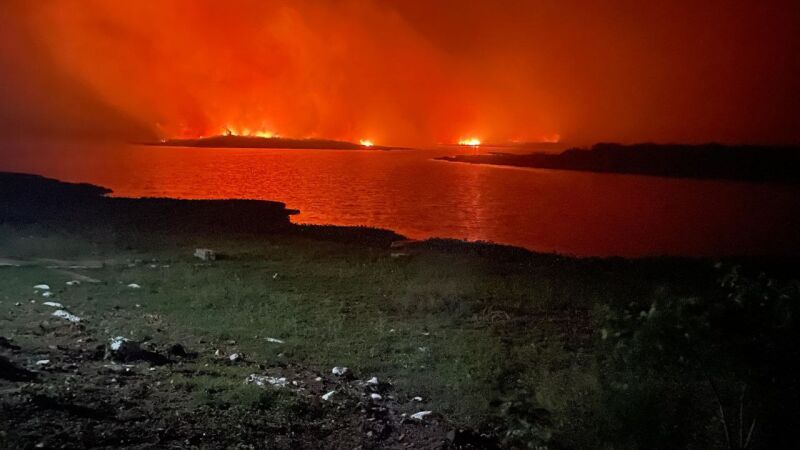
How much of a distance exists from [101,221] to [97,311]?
20.4 m

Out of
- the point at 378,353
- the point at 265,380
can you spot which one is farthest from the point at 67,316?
the point at 378,353

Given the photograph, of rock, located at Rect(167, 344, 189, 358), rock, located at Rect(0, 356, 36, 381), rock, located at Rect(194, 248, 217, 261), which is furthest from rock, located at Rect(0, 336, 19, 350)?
rock, located at Rect(194, 248, 217, 261)

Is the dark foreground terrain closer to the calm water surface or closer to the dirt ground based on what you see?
the dirt ground

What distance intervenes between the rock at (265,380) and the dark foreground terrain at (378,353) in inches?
2.9

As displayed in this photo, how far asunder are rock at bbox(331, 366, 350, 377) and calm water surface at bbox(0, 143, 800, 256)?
71.6 ft

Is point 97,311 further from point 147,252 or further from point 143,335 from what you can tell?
point 147,252

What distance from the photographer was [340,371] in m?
11.2

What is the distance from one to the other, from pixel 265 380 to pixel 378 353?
9.56 feet

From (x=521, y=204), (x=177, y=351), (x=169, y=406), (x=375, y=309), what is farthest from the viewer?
(x=521, y=204)

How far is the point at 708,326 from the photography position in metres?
6.02

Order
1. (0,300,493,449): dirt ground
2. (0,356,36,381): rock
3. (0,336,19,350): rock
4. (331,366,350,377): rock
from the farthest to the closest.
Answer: (331,366,350,377): rock
(0,336,19,350): rock
(0,356,36,381): rock
(0,300,493,449): dirt ground

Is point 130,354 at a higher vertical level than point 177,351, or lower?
higher

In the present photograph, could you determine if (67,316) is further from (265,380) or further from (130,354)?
(265,380)

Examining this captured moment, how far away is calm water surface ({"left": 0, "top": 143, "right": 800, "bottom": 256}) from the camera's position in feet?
117
